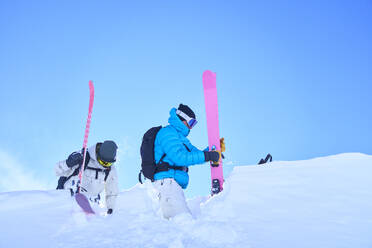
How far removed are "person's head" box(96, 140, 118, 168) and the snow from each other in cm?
122

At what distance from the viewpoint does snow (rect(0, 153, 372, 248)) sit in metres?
2.40

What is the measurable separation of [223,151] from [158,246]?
3994mm

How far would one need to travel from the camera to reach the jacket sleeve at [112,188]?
5.66 meters

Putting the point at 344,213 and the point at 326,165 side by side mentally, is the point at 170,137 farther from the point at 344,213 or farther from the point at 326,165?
the point at 326,165

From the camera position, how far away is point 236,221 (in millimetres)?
2967

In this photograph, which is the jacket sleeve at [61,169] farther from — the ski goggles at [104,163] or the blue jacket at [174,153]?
the blue jacket at [174,153]

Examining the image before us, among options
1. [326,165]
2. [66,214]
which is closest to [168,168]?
[66,214]

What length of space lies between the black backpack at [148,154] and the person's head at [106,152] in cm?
146

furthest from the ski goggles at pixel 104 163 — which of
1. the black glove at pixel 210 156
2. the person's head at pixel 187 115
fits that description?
the black glove at pixel 210 156

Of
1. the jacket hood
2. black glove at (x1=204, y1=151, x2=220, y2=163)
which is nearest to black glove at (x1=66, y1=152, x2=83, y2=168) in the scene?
the jacket hood

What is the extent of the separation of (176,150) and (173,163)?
0.27 metres

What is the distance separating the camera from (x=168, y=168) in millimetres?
4051

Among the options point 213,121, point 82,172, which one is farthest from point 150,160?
point 213,121

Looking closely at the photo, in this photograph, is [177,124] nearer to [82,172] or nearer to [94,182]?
[82,172]
